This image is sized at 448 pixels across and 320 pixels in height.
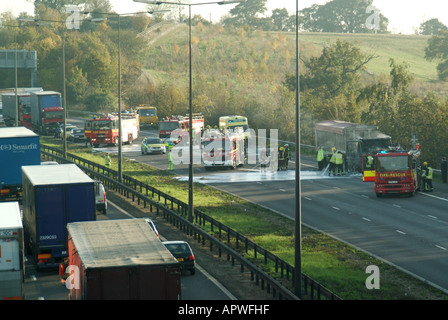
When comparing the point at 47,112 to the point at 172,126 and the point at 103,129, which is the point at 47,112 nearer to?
the point at 103,129

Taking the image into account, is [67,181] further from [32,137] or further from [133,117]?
[133,117]

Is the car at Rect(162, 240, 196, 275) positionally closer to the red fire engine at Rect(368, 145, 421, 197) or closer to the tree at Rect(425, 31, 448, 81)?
the red fire engine at Rect(368, 145, 421, 197)

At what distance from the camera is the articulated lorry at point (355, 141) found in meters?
51.5

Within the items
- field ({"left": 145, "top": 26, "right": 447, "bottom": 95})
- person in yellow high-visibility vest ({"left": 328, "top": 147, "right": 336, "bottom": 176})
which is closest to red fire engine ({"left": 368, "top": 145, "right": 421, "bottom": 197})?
person in yellow high-visibility vest ({"left": 328, "top": 147, "right": 336, "bottom": 176})

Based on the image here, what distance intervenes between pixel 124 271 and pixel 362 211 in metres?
21.9

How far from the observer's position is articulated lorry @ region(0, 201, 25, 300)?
2016 cm

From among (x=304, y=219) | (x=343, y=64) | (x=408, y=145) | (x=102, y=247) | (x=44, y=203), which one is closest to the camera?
(x=102, y=247)

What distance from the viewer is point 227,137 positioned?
5403cm

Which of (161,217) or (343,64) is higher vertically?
(343,64)

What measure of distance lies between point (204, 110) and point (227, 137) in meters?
37.9

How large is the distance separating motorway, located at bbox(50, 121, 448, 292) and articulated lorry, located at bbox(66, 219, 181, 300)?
9692 mm

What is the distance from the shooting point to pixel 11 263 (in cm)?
2038

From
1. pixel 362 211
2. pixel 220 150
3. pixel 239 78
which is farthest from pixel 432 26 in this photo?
pixel 362 211

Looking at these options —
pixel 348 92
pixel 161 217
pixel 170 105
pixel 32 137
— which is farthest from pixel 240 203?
pixel 170 105
